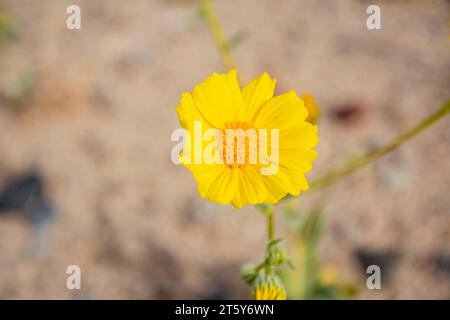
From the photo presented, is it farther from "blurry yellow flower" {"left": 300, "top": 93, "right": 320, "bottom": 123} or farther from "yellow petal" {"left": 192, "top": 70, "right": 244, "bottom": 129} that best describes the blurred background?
"yellow petal" {"left": 192, "top": 70, "right": 244, "bottom": 129}

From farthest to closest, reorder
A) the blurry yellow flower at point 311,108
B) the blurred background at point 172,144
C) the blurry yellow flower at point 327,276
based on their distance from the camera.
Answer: the blurred background at point 172,144
the blurry yellow flower at point 327,276
the blurry yellow flower at point 311,108

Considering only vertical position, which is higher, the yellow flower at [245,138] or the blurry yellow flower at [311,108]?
the blurry yellow flower at [311,108]

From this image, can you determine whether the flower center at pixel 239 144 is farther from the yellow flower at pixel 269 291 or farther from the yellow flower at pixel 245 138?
the yellow flower at pixel 269 291

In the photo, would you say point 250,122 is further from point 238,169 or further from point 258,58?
point 258,58

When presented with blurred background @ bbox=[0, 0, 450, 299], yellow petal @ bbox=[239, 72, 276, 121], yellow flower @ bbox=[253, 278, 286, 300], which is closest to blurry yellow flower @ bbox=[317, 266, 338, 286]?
blurred background @ bbox=[0, 0, 450, 299]

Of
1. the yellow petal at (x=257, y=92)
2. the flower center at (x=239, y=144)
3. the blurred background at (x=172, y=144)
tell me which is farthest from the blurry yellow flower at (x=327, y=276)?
the yellow petal at (x=257, y=92)

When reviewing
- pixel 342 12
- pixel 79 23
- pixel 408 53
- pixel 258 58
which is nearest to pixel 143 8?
pixel 79 23

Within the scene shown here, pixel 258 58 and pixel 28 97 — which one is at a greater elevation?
pixel 258 58
